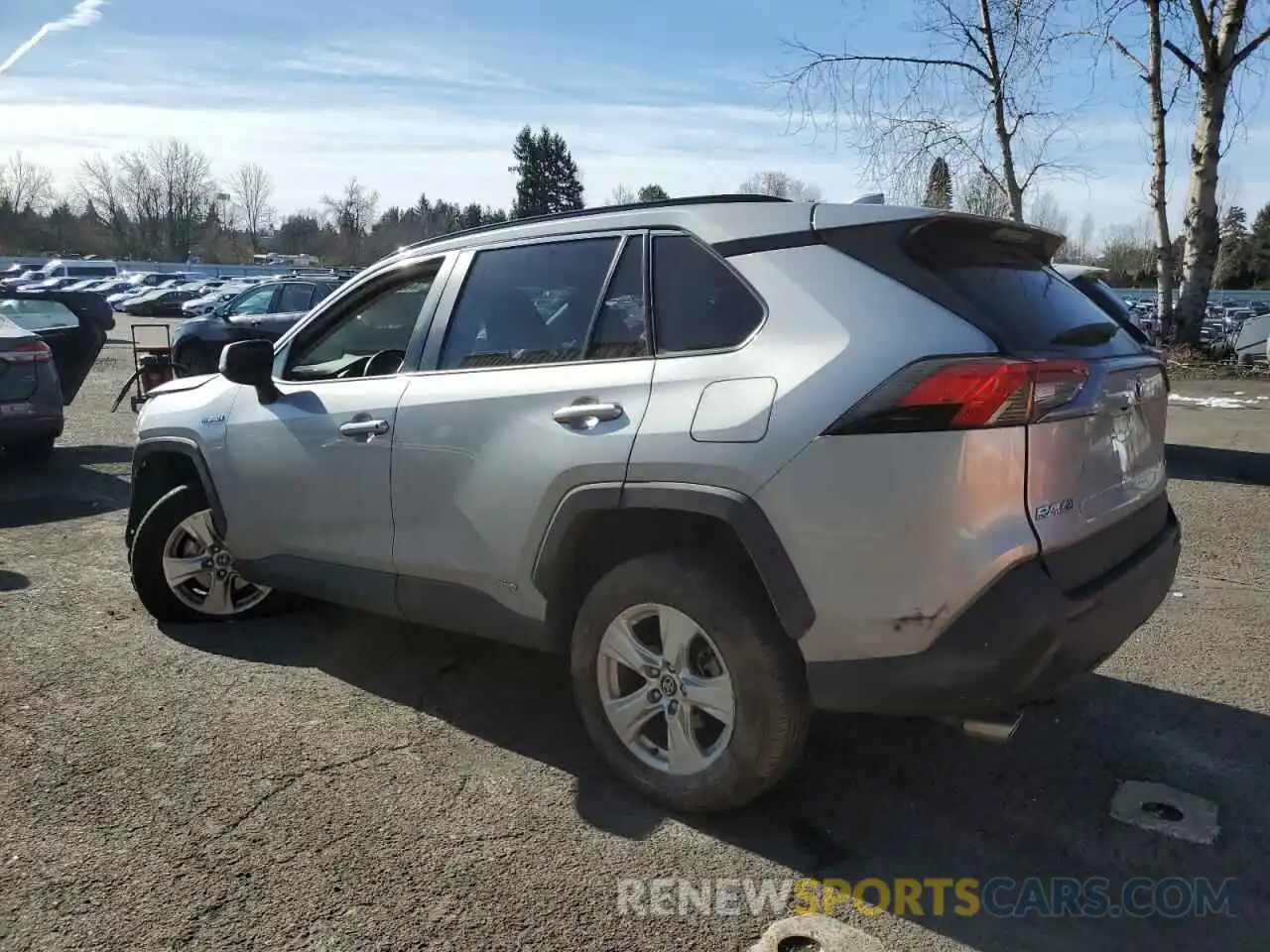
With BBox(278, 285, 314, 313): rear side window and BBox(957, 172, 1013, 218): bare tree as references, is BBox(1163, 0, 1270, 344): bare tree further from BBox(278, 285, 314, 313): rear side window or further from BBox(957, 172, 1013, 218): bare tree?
BBox(278, 285, 314, 313): rear side window

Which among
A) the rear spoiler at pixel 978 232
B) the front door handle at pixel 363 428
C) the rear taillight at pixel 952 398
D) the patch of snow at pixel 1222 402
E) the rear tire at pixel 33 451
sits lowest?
the rear tire at pixel 33 451

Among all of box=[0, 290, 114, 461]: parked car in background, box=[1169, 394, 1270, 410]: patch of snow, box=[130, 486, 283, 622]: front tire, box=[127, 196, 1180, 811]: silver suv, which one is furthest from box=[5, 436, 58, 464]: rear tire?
box=[1169, 394, 1270, 410]: patch of snow

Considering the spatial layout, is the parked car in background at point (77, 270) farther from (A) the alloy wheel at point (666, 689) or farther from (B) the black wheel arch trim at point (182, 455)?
(A) the alloy wheel at point (666, 689)

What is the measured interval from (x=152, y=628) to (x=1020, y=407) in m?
4.05

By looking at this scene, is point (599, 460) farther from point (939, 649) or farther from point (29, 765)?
point (29, 765)

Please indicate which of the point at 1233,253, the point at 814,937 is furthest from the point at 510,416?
the point at 1233,253

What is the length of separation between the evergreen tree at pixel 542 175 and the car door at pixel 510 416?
7389 cm

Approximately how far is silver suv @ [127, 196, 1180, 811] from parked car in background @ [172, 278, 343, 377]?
32.8ft

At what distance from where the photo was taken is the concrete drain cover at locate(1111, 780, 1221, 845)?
121 inches

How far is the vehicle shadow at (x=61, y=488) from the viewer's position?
7.45 metres

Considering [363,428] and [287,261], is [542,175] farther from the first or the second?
[363,428]

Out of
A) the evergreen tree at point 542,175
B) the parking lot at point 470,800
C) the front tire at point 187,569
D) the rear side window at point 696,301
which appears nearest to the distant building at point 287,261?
the evergreen tree at point 542,175

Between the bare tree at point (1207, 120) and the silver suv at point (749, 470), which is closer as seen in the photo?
the silver suv at point (749, 470)

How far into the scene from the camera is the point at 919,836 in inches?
121
